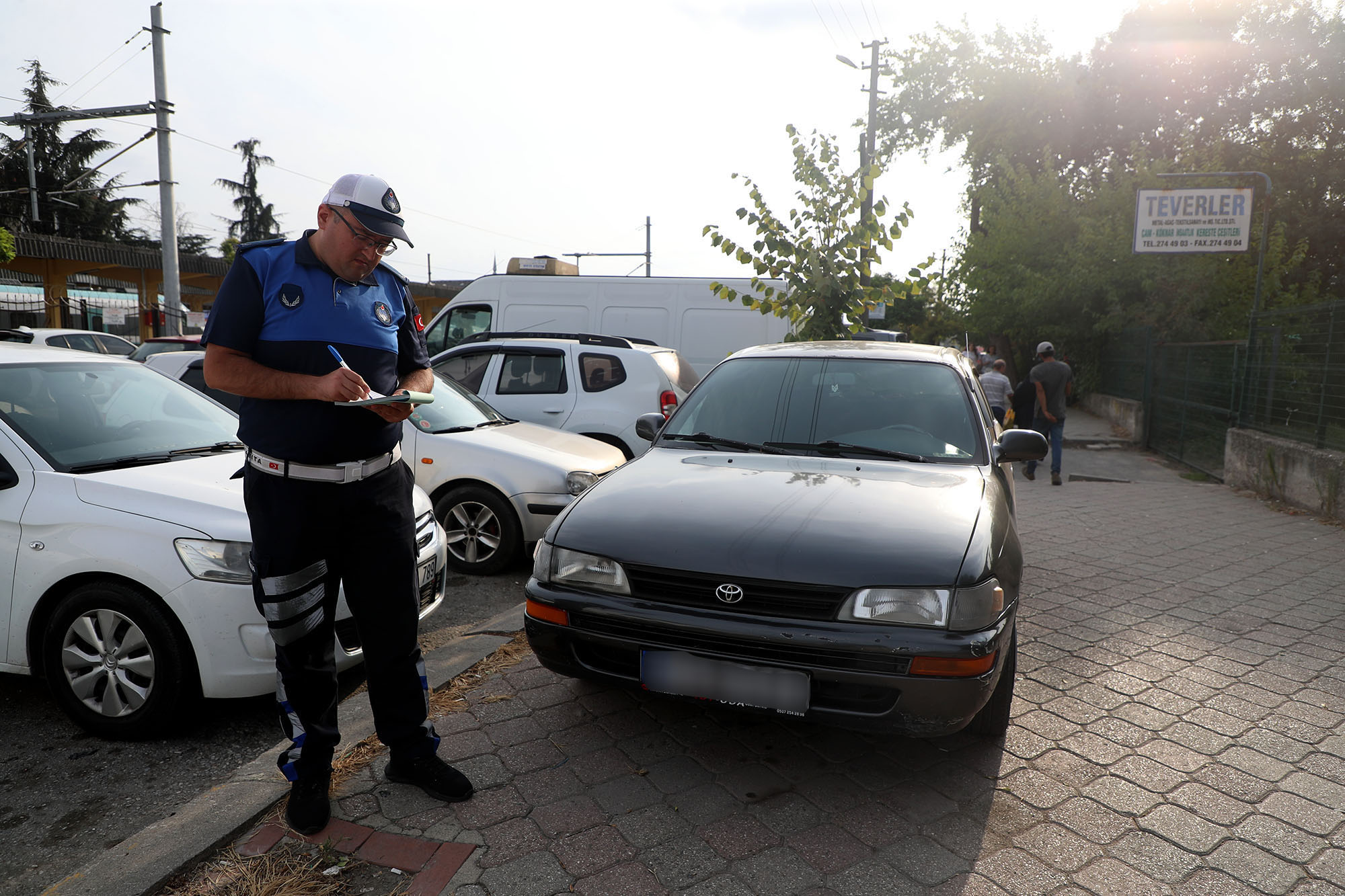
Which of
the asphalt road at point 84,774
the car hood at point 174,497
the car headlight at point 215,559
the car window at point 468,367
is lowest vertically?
the asphalt road at point 84,774

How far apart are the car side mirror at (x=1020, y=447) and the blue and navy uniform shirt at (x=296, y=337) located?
9.28ft

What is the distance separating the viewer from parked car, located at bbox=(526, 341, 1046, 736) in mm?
2719

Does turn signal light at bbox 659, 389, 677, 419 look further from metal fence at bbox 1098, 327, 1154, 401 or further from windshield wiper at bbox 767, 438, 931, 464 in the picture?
metal fence at bbox 1098, 327, 1154, 401

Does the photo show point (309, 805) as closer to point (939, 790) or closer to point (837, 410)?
point (939, 790)

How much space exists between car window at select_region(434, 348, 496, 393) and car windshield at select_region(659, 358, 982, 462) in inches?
164

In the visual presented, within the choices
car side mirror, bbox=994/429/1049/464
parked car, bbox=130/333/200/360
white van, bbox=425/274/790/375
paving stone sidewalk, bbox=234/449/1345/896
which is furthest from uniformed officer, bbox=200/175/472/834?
parked car, bbox=130/333/200/360

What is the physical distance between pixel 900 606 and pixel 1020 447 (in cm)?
175

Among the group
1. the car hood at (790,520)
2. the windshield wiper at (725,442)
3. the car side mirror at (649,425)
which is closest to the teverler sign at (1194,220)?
the car side mirror at (649,425)

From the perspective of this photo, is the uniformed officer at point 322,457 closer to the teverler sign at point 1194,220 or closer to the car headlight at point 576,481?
the car headlight at point 576,481

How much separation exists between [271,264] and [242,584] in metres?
1.32

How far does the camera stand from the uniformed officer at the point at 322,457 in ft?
8.25

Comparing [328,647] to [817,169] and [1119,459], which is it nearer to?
[817,169]

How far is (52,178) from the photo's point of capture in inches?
1822

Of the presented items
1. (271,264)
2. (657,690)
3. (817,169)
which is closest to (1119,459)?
(817,169)
